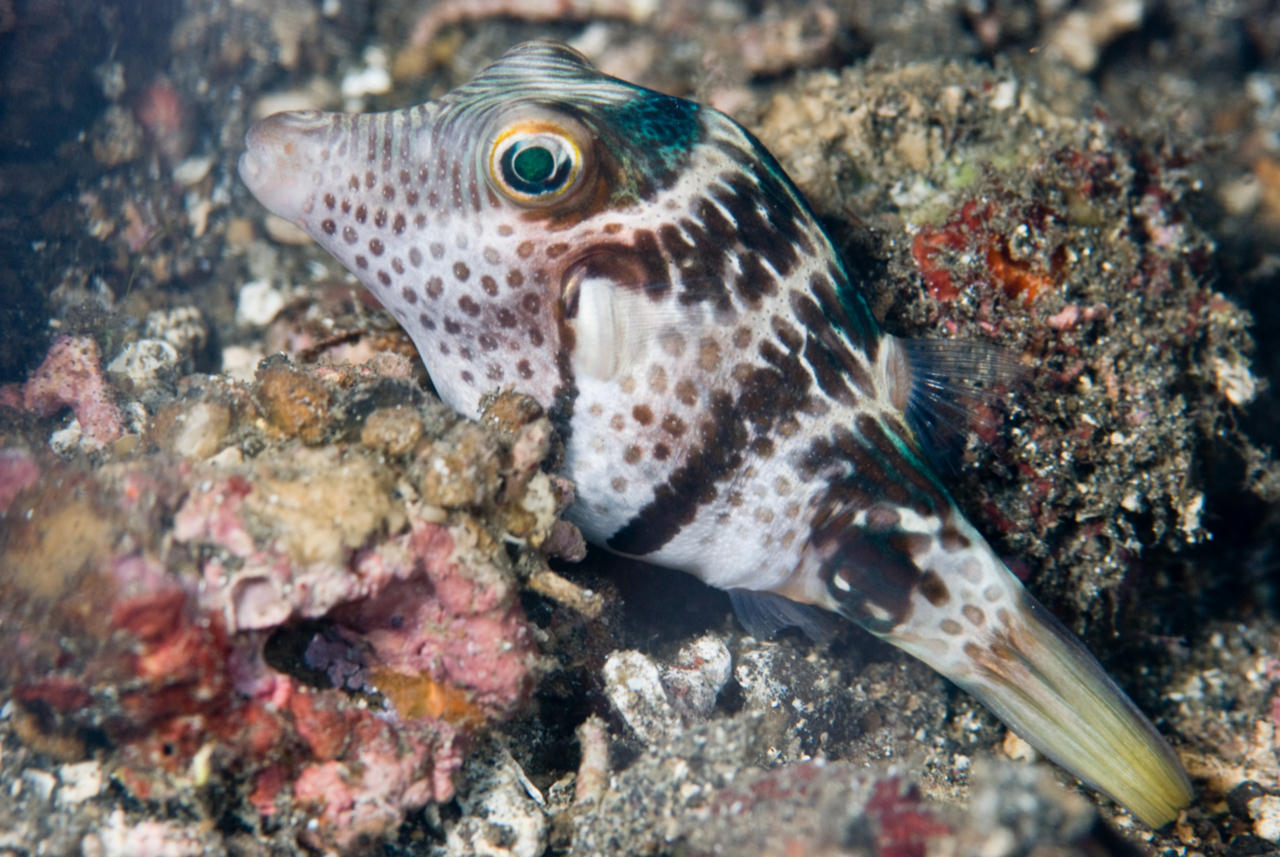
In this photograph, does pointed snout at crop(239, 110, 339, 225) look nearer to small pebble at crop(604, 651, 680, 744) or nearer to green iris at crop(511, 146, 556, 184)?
green iris at crop(511, 146, 556, 184)

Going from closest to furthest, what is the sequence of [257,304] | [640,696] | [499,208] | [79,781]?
1. [79,781]
2. [499,208]
3. [640,696]
4. [257,304]

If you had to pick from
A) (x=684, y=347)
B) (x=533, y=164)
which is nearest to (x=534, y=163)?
(x=533, y=164)

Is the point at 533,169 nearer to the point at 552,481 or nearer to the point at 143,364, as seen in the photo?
the point at 552,481

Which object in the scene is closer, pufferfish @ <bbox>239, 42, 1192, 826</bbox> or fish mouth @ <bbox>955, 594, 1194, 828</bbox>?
pufferfish @ <bbox>239, 42, 1192, 826</bbox>

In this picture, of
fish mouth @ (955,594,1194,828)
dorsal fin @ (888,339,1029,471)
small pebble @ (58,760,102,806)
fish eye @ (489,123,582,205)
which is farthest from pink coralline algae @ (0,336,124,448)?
fish mouth @ (955,594,1194,828)

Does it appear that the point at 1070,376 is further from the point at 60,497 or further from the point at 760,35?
the point at 60,497

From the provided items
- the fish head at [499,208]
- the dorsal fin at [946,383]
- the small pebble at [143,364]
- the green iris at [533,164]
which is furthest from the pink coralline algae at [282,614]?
the small pebble at [143,364]
